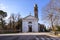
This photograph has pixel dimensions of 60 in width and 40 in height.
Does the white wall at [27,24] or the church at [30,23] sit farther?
the church at [30,23]

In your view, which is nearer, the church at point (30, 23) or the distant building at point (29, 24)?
the distant building at point (29, 24)

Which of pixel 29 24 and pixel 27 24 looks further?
pixel 29 24

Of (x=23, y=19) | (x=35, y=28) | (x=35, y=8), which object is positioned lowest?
(x=35, y=28)

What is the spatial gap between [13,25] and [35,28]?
11.7 meters

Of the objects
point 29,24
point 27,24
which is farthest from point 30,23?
point 27,24

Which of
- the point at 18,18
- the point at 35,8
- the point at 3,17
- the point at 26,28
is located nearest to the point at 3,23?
the point at 3,17

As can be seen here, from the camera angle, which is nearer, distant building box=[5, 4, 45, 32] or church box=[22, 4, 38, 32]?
distant building box=[5, 4, 45, 32]

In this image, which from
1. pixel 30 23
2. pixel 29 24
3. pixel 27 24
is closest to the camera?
pixel 27 24

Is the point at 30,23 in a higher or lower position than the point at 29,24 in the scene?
higher

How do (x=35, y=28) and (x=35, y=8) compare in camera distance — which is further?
(x=35, y=8)

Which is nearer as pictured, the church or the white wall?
the white wall

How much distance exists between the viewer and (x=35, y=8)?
8212 cm

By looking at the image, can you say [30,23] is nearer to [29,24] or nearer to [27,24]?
[29,24]

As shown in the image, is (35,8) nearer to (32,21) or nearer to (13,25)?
(32,21)
